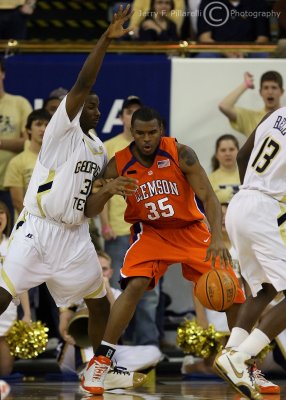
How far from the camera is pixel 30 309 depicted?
1136 centimetres

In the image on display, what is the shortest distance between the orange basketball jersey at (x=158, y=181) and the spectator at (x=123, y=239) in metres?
2.55

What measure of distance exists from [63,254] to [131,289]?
23.4 inches

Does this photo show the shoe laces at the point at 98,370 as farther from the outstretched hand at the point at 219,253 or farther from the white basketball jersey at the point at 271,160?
the white basketball jersey at the point at 271,160

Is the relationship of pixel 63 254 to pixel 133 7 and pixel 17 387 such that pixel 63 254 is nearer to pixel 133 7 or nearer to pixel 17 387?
pixel 17 387

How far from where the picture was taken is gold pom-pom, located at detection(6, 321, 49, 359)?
412 inches

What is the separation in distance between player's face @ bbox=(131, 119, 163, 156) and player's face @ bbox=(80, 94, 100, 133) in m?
0.33

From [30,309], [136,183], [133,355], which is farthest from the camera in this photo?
[30,309]

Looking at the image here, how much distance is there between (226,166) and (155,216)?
3074mm

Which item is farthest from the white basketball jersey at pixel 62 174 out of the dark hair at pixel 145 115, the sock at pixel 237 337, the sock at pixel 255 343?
the sock at pixel 255 343

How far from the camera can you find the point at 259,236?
783 cm

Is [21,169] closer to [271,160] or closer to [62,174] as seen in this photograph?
[62,174]

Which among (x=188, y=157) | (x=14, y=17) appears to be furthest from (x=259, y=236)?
(x=14, y=17)

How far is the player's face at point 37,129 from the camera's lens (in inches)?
435

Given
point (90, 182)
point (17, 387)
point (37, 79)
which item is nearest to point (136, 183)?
point (90, 182)
